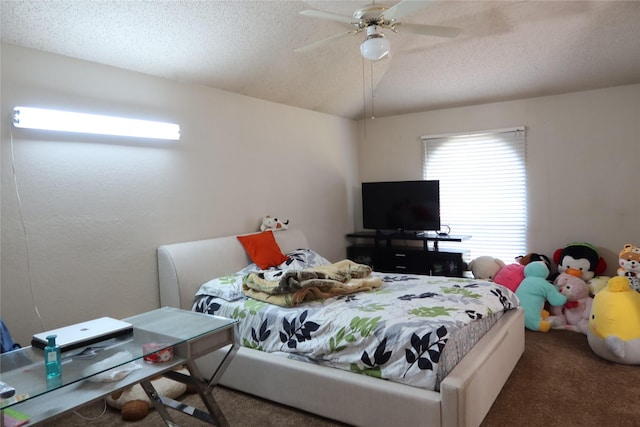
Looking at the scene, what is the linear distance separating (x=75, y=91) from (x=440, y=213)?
3.98 meters

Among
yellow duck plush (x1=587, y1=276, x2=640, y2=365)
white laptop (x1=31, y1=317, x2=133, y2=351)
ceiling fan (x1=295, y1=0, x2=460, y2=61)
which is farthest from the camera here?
yellow duck plush (x1=587, y1=276, x2=640, y2=365)

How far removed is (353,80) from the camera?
4.71 m

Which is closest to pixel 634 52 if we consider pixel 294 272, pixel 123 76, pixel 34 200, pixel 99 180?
pixel 294 272

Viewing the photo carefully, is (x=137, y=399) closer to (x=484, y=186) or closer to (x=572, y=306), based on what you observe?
(x=572, y=306)

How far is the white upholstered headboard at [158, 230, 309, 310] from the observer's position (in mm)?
3264

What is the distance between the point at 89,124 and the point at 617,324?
3.96 metres

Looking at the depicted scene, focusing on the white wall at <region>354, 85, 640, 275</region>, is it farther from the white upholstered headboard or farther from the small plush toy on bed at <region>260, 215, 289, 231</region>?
the white upholstered headboard

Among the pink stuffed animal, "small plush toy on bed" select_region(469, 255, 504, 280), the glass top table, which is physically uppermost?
the glass top table

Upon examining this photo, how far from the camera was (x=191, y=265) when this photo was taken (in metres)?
3.36

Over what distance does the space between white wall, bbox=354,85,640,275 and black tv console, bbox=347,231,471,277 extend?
91cm

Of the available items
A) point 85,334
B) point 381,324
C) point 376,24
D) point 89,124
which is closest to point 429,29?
point 376,24

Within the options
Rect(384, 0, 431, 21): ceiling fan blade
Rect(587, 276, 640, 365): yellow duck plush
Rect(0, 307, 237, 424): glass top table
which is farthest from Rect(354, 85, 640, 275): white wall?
Rect(0, 307, 237, 424): glass top table

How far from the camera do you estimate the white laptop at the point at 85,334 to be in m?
1.92

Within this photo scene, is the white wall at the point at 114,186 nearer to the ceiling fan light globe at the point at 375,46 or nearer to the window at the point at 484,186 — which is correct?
the ceiling fan light globe at the point at 375,46
